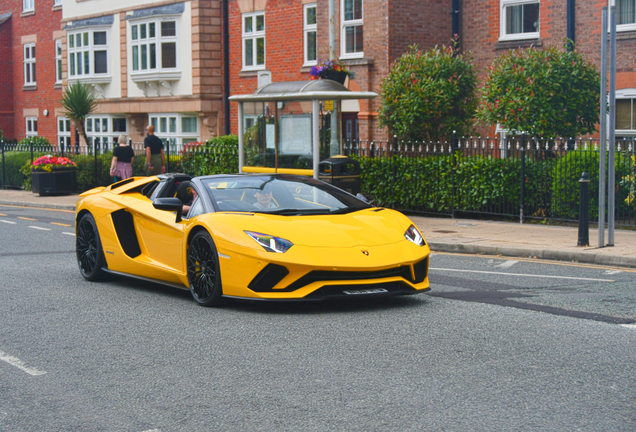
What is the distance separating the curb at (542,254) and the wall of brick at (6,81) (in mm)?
32985

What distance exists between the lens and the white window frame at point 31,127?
39844 millimetres

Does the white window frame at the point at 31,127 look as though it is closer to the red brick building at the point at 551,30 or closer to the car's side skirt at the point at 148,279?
the red brick building at the point at 551,30

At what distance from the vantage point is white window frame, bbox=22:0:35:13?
130ft

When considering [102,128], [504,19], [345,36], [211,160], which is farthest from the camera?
[102,128]

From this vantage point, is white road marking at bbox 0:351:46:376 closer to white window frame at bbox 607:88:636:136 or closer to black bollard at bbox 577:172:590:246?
black bollard at bbox 577:172:590:246

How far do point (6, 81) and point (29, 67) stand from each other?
168cm

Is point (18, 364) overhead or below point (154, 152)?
below

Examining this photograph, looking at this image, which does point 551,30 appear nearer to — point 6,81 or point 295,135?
point 295,135

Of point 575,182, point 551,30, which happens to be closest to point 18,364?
point 575,182

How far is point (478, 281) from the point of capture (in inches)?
371

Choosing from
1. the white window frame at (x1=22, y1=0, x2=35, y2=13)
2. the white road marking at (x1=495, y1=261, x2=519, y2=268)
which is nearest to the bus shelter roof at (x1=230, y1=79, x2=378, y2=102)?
the white road marking at (x1=495, y1=261, x2=519, y2=268)

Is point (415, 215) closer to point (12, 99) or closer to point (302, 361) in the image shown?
point (302, 361)

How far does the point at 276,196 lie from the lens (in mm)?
8461

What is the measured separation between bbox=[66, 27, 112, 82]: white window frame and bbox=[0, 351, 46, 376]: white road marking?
93.1 ft
